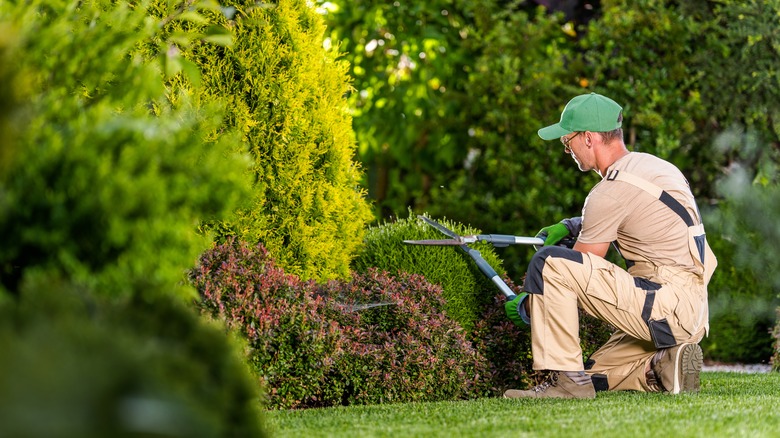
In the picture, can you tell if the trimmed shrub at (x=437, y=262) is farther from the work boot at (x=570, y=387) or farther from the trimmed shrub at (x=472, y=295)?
the work boot at (x=570, y=387)

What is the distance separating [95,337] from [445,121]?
7518mm

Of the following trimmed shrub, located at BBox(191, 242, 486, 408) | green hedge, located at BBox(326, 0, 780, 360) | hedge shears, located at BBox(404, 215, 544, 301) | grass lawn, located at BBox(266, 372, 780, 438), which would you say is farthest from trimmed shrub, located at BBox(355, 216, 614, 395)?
green hedge, located at BBox(326, 0, 780, 360)

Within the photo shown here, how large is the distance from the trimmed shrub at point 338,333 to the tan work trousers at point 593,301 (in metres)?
0.55

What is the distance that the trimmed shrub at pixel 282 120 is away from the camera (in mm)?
5078

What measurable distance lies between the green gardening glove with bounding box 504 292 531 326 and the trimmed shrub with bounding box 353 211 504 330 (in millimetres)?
329

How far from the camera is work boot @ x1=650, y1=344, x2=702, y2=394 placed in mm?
4891

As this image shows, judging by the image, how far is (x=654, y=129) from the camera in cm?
858

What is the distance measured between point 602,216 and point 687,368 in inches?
36.7

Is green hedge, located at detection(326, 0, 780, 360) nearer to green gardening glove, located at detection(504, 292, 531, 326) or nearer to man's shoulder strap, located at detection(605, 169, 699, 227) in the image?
green gardening glove, located at detection(504, 292, 531, 326)

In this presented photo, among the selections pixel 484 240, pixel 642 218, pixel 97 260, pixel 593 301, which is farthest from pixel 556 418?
pixel 97 260

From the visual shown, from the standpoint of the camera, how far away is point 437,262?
558 cm

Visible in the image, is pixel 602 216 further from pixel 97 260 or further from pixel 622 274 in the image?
pixel 97 260

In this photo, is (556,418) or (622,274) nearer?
(556,418)

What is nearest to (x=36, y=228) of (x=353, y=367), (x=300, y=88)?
(x=353, y=367)
